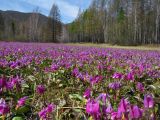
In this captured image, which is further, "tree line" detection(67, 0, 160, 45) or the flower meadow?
"tree line" detection(67, 0, 160, 45)

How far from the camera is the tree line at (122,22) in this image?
6353cm

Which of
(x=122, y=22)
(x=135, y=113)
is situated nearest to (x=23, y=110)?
(x=135, y=113)

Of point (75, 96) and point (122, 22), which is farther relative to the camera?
point (122, 22)

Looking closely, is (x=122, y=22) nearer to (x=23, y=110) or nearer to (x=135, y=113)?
(x=23, y=110)

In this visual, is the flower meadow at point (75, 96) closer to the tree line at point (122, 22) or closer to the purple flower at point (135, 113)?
the purple flower at point (135, 113)

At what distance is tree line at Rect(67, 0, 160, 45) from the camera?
6353 centimetres

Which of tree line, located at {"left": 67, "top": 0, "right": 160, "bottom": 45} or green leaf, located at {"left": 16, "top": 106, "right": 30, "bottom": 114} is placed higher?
tree line, located at {"left": 67, "top": 0, "right": 160, "bottom": 45}

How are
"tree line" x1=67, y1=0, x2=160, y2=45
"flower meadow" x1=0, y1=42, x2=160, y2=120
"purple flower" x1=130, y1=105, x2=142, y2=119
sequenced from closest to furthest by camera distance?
"purple flower" x1=130, y1=105, x2=142, y2=119 < "flower meadow" x1=0, y1=42, x2=160, y2=120 < "tree line" x1=67, y1=0, x2=160, y2=45

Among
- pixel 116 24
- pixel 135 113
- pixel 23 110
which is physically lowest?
pixel 23 110

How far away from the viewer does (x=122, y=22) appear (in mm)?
70750

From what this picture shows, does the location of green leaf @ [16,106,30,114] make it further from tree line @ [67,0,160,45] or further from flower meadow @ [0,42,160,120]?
tree line @ [67,0,160,45]

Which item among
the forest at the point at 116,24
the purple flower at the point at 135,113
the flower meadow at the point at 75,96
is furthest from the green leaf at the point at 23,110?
the forest at the point at 116,24

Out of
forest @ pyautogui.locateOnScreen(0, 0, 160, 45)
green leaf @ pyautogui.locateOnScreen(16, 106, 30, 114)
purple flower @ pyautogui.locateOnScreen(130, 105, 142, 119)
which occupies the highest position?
forest @ pyautogui.locateOnScreen(0, 0, 160, 45)

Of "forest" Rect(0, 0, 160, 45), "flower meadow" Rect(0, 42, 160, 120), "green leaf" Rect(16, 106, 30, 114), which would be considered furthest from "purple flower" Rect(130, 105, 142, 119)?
"forest" Rect(0, 0, 160, 45)
